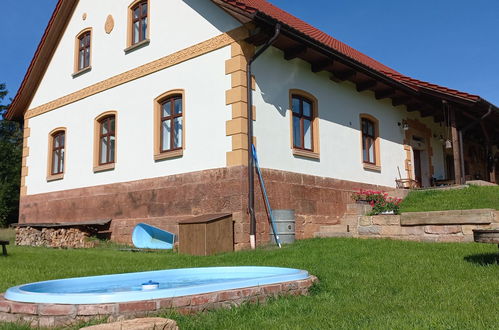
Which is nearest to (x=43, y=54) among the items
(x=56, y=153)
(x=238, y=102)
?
(x=56, y=153)

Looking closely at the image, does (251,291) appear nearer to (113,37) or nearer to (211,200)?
(211,200)

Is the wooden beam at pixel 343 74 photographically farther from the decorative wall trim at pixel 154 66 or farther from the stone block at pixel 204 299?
the stone block at pixel 204 299

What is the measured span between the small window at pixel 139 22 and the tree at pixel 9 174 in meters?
11.2

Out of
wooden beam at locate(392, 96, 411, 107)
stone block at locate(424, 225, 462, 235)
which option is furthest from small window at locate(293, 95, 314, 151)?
wooden beam at locate(392, 96, 411, 107)

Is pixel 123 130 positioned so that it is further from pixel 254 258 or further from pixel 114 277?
pixel 114 277

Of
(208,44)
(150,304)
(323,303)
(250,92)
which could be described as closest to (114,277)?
(150,304)

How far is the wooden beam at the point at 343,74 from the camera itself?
13.9 m

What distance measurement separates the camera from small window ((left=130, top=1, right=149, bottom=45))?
14.3 metres

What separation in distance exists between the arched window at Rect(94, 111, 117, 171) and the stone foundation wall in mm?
857

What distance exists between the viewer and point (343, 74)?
46.1 ft

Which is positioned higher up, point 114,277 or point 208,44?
point 208,44

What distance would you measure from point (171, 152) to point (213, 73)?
7.21 ft

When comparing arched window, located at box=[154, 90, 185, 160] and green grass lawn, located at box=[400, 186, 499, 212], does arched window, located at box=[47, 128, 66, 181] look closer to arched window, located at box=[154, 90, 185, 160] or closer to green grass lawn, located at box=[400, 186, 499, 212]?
arched window, located at box=[154, 90, 185, 160]

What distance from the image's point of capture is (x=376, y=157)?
15.7 meters
